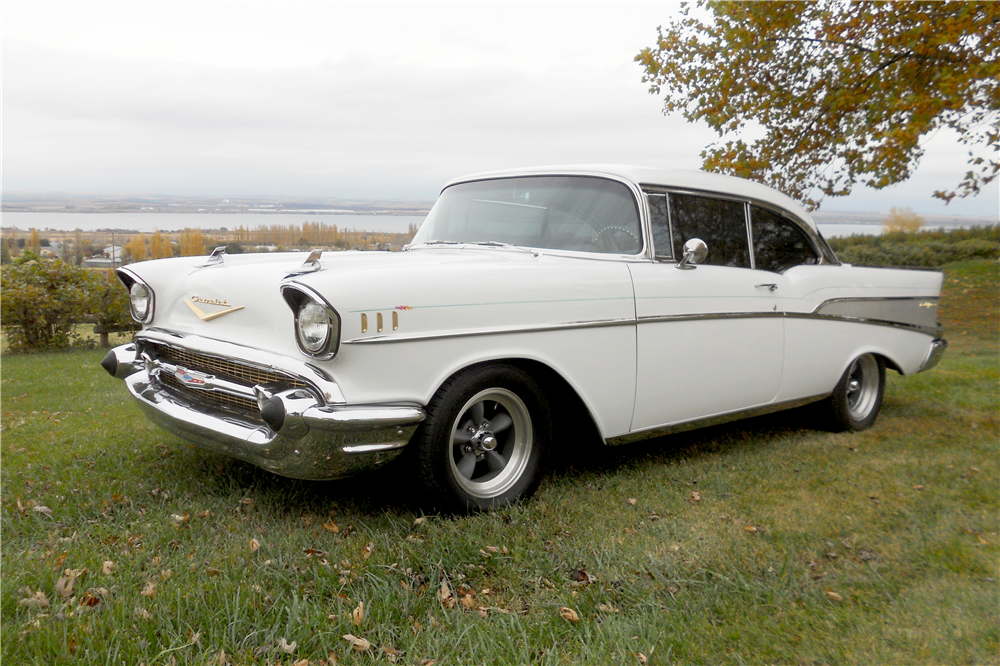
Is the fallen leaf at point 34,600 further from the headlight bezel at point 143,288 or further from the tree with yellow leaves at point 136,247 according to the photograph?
the tree with yellow leaves at point 136,247

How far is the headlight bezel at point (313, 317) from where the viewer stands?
2803 mm

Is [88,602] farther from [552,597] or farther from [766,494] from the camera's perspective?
[766,494]

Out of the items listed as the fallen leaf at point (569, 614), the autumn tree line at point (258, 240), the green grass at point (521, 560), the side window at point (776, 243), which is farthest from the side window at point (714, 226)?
the fallen leaf at point (569, 614)

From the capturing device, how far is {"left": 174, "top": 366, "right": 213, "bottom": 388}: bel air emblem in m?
3.27

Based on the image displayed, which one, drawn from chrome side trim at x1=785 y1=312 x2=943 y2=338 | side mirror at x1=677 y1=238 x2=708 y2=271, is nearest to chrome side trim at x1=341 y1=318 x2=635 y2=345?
side mirror at x1=677 y1=238 x2=708 y2=271

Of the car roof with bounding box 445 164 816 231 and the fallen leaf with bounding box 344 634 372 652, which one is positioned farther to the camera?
the car roof with bounding box 445 164 816 231

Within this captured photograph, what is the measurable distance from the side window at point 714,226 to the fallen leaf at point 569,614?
230 centimetres

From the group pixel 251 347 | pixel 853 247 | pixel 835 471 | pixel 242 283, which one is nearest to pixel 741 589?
pixel 835 471

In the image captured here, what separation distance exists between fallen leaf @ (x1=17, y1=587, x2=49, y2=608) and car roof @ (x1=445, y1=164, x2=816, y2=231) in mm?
3122

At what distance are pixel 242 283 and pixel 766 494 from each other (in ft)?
9.26

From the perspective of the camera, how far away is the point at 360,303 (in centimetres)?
287

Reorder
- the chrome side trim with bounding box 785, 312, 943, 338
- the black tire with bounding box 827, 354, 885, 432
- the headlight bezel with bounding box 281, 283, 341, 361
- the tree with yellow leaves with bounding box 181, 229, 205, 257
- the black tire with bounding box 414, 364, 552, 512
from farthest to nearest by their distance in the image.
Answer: the tree with yellow leaves with bounding box 181, 229, 205, 257 < the black tire with bounding box 827, 354, 885, 432 < the chrome side trim with bounding box 785, 312, 943, 338 < the black tire with bounding box 414, 364, 552, 512 < the headlight bezel with bounding box 281, 283, 341, 361

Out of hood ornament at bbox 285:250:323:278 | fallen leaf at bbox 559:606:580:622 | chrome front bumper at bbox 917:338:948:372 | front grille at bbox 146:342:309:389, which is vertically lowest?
fallen leaf at bbox 559:606:580:622

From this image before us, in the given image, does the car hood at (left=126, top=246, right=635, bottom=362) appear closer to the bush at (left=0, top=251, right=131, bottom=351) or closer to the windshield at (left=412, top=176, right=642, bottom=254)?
the windshield at (left=412, top=176, right=642, bottom=254)
